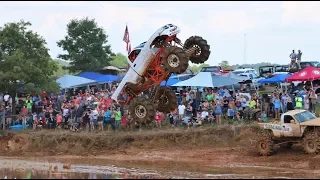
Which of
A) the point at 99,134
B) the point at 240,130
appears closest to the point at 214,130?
the point at 240,130

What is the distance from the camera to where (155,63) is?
28.9 meters

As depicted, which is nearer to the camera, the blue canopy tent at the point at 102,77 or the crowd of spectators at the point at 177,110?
the crowd of spectators at the point at 177,110

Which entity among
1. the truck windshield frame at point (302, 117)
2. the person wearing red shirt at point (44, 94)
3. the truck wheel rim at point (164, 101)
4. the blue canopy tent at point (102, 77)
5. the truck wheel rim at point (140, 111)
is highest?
the blue canopy tent at point (102, 77)

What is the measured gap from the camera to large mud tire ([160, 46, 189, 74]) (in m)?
27.2

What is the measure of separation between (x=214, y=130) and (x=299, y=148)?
467 centimetres

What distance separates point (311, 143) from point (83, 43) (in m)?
39.1

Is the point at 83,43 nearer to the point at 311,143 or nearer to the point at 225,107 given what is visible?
the point at 225,107

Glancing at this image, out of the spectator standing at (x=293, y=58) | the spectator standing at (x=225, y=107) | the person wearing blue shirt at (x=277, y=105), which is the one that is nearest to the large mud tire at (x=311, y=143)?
the person wearing blue shirt at (x=277, y=105)

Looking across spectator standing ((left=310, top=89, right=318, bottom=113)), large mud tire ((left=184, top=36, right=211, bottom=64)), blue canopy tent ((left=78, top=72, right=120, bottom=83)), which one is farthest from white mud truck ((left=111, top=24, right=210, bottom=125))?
blue canopy tent ((left=78, top=72, right=120, bottom=83))

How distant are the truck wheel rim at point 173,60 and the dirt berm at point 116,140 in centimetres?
707

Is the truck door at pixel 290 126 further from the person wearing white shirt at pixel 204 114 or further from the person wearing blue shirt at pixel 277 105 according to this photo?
the person wearing white shirt at pixel 204 114

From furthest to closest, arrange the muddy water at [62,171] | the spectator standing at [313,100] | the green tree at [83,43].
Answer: the green tree at [83,43]
the spectator standing at [313,100]
the muddy water at [62,171]

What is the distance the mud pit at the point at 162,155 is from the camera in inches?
1075

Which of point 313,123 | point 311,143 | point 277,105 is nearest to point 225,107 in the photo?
point 277,105
